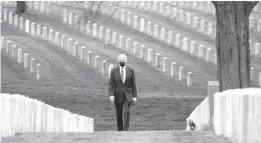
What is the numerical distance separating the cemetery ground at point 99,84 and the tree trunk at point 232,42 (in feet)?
17.0

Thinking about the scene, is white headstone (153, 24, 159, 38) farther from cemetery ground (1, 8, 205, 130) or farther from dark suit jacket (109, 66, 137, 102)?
dark suit jacket (109, 66, 137, 102)

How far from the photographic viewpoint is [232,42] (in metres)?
20.9

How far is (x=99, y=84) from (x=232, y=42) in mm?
16489

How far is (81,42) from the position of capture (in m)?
45.8

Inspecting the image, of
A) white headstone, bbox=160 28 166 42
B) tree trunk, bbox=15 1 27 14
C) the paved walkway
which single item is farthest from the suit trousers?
tree trunk, bbox=15 1 27 14

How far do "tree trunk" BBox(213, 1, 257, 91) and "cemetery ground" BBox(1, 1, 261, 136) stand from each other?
5.18 m

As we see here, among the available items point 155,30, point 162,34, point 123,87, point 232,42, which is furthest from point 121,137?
point 155,30

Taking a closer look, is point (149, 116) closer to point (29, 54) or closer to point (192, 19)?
point (29, 54)

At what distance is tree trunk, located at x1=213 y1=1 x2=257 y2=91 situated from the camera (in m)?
20.7

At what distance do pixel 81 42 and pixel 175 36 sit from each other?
4238 mm

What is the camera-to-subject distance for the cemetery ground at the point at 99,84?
2925 centimetres

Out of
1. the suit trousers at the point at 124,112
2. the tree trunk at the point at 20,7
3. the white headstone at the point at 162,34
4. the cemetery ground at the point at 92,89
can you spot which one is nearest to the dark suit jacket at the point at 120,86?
the suit trousers at the point at 124,112

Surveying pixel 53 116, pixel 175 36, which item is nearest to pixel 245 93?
pixel 53 116

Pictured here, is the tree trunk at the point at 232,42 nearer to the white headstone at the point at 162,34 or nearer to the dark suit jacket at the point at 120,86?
the dark suit jacket at the point at 120,86
